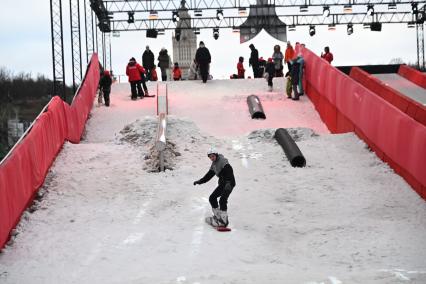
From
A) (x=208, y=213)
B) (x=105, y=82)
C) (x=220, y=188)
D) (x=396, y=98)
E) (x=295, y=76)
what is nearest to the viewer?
(x=220, y=188)

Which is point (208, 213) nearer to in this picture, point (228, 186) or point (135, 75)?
point (228, 186)

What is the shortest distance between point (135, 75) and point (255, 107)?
558cm

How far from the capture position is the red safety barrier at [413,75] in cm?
2973

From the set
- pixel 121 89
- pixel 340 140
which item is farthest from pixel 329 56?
pixel 340 140

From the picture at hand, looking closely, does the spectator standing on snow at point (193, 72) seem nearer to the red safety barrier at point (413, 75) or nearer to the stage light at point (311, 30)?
the red safety barrier at point (413, 75)

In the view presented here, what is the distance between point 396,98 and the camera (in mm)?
20828

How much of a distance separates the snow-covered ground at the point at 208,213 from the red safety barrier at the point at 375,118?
36 centimetres

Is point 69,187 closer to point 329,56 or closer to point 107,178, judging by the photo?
point 107,178

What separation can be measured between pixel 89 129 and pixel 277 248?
13.2 metres

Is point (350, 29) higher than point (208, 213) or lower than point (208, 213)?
higher

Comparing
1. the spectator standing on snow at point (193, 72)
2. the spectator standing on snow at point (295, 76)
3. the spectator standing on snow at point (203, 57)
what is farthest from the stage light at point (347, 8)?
the spectator standing on snow at point (295, 76)

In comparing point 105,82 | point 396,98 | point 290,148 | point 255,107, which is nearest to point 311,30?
point 105,82

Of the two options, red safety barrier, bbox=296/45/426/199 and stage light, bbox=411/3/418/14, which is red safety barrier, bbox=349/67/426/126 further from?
stage light, bbox=411/3/418/14

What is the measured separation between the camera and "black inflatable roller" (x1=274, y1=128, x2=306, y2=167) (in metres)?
16.2
